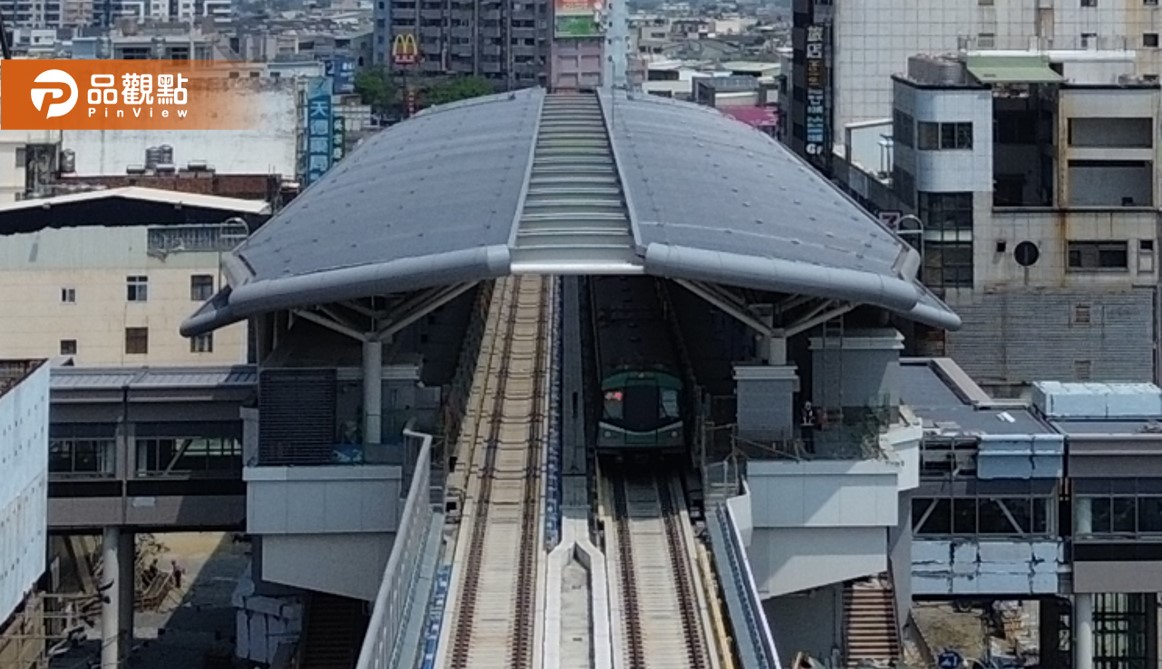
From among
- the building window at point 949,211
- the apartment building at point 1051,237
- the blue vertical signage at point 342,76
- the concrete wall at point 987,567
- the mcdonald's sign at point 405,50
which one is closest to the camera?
the concrete wall at point 987,567

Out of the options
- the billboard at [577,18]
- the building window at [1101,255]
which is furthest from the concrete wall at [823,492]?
the billboard at [577,18]

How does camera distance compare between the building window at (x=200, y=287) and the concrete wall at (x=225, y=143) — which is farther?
the concrete wall at (x=225, y=143)

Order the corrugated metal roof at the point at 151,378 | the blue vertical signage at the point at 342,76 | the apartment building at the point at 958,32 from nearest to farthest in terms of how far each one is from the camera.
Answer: the corrugated metal roof at the point at 151,378, the apartment building at the point at 958,32, the blue vertical signage at the point at 342,76

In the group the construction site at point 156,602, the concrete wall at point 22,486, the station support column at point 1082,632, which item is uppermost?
the concrete wall at point 22,486

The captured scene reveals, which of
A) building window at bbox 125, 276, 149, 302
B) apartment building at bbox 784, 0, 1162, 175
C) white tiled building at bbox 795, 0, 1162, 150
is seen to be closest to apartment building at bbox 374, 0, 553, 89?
apartment building at bbox 784, 0, 1162, 175

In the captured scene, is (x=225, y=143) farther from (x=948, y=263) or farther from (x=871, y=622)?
(x=871, y=622)

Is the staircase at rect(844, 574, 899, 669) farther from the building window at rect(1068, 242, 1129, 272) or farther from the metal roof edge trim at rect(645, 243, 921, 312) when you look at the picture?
the building window at rect(1068, 242, 1129, 272)

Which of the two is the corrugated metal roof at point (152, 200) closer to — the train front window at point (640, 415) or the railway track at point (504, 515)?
the railway track at point (504, 515)
